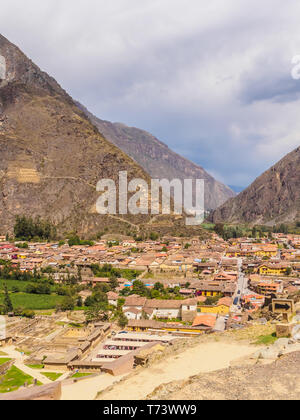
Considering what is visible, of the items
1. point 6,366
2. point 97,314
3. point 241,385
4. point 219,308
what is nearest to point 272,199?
point 219,308

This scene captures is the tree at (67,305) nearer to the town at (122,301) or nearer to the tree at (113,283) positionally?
the town at (122,301)

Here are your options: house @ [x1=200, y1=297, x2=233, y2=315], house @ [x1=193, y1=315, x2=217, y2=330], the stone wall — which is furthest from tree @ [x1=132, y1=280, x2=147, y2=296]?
the stone wall

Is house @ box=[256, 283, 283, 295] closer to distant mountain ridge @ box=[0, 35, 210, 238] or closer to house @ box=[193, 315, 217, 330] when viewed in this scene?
house @ box=[193, 315, 217, 330]

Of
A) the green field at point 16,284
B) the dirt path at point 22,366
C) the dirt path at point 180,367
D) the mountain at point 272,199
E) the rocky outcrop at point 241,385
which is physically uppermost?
the mountain at point 272,199

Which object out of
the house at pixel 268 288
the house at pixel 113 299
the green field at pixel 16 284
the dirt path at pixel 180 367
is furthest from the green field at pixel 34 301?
the dirt path at pixel 180 367

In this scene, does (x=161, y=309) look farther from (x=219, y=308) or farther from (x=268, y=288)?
(x=268, y=288)

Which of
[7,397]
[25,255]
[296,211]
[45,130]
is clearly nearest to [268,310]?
[7,397]
